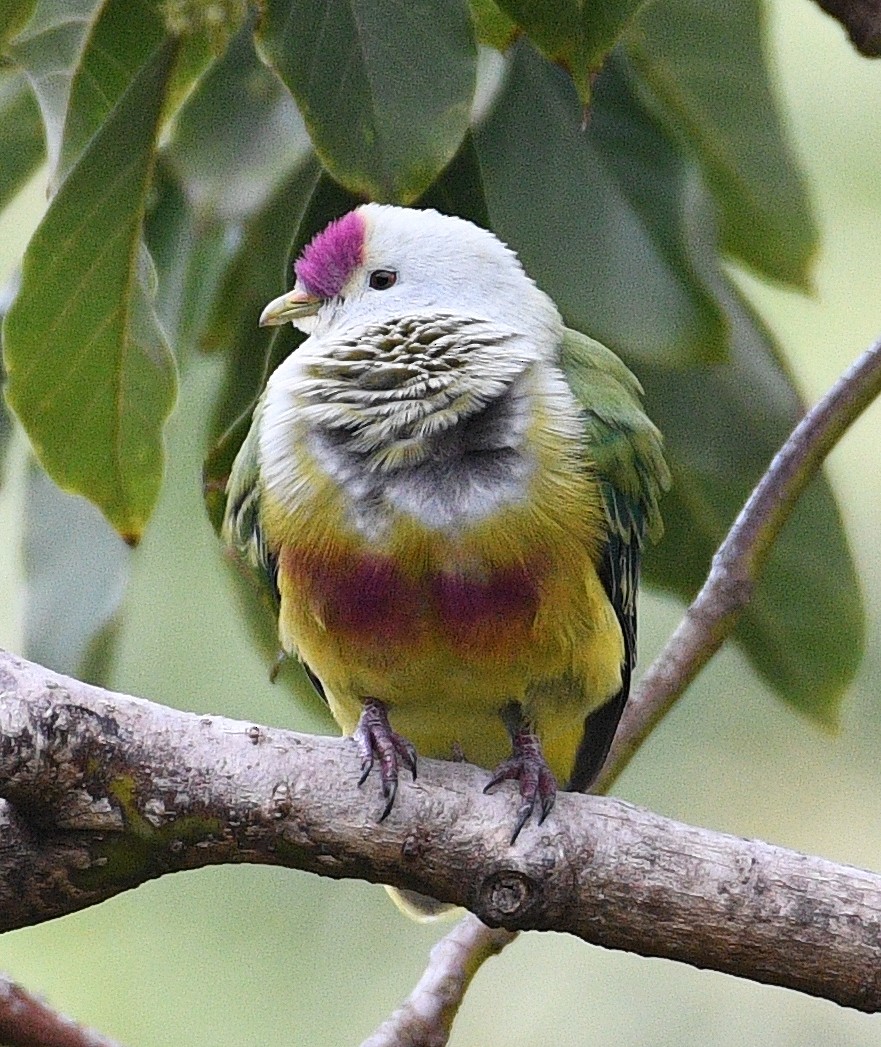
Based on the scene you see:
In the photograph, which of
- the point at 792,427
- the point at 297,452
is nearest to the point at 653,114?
the point at 792,427

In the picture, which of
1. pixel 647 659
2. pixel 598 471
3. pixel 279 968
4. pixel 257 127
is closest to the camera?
pixel 598 471

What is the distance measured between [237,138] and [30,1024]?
1302 mm

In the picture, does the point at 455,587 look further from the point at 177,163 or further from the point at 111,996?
the point at 111,996

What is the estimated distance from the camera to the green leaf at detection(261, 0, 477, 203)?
176 cm

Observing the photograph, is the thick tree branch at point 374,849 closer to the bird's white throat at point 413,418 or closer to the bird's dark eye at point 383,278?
the bird's white throat at point 413,418

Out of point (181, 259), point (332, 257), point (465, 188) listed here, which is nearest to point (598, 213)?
point (465, 188)

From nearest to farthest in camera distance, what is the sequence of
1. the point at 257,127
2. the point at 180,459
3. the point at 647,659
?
the point at 257,127 < the point at 180,459 < the point at 647,659

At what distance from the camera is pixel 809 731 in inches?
203

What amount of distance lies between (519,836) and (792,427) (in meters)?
1.09

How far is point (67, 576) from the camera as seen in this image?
2.40 m

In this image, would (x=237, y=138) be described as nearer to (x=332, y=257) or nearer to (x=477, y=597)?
(x=332, y=257)

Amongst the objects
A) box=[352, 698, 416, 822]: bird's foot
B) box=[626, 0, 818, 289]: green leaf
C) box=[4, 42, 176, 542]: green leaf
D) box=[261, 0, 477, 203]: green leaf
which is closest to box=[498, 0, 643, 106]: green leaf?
box=[261, 0, 477, 203]: green leaf

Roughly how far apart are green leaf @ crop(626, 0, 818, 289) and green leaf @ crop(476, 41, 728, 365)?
12cm

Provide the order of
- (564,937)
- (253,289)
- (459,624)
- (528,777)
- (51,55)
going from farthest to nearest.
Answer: (564,937)
(253,289)
(51,55)
(459,624)
(528,777)
